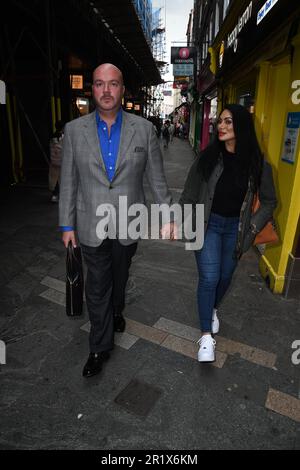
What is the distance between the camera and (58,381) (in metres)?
2.68

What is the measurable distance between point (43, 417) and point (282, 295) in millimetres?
2949

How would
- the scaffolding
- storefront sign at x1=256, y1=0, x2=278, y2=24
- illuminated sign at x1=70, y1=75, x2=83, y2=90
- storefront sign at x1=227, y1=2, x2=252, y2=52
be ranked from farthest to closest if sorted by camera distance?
1. the scaffolding
2. illuminated sign at x1=70, y1=75, x2=83, y2=90
3. storefront sign at x1=227, y1=2, x2=252, y2=52
4. storefront sign at x1=256, y1=0, x2=278, y2=24

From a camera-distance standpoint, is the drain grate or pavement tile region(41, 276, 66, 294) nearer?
the drain grate

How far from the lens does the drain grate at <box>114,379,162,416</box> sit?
7.99 feet

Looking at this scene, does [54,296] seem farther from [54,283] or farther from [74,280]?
[74,280]

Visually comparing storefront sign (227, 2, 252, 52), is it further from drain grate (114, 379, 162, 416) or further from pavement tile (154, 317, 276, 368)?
drain grate (114, 379, 162, 416)

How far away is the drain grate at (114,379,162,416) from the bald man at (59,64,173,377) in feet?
1.09

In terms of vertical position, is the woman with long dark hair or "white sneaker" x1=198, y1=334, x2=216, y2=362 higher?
the woman with long dark hair

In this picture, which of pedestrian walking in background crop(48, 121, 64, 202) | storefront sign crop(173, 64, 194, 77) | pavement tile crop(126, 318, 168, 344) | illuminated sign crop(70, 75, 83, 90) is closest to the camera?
pavement tile crop(126, 318, 168, 344)

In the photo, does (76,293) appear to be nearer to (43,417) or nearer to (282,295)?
(43,417)

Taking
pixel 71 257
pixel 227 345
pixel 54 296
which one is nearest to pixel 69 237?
pixel 71 257

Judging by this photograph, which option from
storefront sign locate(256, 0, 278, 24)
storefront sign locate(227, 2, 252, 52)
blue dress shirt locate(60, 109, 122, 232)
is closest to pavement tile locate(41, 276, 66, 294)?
blue dress shirt locate(60, 109, 122, 232)

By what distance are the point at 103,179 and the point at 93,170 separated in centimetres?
10
